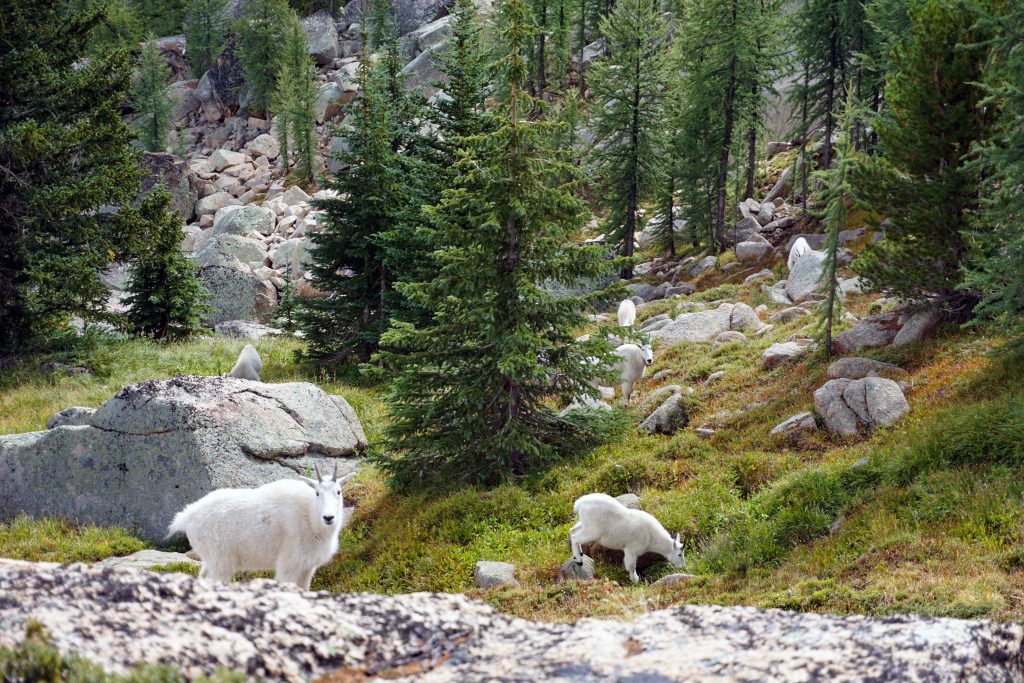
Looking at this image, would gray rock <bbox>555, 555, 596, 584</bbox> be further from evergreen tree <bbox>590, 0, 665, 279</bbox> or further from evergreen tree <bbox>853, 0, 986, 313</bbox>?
evergreen tree <bbox>590, 0, 665, 279</bbox>

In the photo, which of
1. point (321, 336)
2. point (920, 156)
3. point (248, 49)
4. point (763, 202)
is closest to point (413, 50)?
point (248, 49)

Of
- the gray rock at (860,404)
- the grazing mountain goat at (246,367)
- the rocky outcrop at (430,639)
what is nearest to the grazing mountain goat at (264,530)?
the rocky outcrop at (430,639)

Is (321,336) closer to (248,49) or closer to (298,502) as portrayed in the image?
(298,502)

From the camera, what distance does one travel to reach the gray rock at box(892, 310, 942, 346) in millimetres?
16859

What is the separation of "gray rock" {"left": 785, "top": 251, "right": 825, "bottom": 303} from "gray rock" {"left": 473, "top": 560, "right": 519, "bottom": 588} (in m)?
20.2

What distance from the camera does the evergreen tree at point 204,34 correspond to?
97.8 meters

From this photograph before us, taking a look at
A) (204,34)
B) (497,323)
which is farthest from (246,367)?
(204,34)

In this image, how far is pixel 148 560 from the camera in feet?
39.1

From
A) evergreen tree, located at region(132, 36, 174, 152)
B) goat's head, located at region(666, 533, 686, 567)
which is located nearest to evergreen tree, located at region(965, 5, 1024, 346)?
goat's head, located at region(666, 533, 686, 567)

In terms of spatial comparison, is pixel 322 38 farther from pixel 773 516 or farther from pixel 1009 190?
pixel 773 516

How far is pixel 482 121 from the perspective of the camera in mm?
22500

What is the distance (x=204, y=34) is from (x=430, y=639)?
110349 millimetres

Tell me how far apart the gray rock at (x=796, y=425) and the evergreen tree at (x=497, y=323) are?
148 inches

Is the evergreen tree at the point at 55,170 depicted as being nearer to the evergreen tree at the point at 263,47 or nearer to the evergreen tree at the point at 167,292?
the evergreen tree at the point at 167,292
